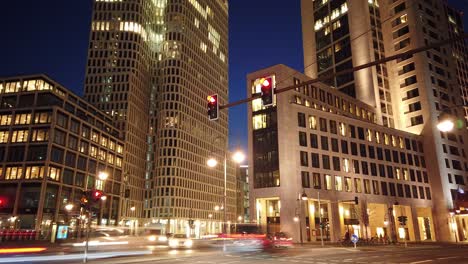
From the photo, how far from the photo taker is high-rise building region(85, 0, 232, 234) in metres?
116

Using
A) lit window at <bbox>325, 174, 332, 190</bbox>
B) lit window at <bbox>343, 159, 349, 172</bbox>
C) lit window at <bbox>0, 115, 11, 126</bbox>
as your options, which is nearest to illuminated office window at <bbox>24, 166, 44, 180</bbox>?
lit window at <bbox>0, 115, 11, 126</bbox>

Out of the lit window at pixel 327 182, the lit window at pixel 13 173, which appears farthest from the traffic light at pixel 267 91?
the lit window at pixel 13 173

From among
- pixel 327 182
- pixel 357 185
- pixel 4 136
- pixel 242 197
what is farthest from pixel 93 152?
pixel 242 197

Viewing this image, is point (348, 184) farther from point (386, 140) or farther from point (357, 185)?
point (386, 140)

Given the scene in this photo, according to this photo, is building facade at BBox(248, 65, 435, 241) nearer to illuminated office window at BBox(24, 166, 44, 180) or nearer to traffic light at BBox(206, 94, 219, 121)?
illuminated office window at BBox(24, 166, 44, 180)

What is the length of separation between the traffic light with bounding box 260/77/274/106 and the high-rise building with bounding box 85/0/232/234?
Result: 9699cm

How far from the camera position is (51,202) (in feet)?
238

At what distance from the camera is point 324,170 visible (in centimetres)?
6806

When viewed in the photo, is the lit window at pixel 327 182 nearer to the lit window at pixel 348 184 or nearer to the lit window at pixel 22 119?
the lit window at pixel 348 184

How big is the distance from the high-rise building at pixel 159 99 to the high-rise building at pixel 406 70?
49764mm

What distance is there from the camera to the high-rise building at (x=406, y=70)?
87750 millimetres

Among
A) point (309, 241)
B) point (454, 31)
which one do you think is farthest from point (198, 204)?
point (454, 31)

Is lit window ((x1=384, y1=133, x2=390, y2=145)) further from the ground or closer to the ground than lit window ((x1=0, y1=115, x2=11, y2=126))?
closer to the ground

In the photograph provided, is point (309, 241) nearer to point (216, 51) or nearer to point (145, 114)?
point (145, 114)
